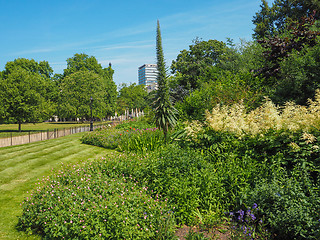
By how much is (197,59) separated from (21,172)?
30.3m

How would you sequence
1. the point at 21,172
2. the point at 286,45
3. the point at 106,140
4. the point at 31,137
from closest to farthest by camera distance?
the point at 21,172 → the point at 286,45 → the point at 106,140 → the point at 31,137

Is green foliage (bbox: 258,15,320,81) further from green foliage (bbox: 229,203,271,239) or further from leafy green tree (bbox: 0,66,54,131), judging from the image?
leafy green tree (bbox: 0,66,54,131)

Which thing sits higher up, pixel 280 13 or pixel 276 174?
pixel 280 13

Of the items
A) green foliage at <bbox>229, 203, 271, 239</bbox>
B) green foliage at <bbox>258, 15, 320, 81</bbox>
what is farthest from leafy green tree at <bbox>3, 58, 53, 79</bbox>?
green foliage at <bbox>229, 203, 271, 239</bbox>

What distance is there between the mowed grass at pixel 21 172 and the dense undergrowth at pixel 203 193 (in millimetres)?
625

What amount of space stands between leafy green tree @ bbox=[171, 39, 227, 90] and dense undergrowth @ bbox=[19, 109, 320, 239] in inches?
1052

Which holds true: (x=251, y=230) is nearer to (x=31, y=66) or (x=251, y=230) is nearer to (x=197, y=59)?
(x=197, y=59)

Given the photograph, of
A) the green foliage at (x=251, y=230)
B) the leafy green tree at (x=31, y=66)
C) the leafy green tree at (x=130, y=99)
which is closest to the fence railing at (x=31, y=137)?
the green foliage at (x=251, y=230)

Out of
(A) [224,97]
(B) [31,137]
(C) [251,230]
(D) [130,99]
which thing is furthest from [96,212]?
(D) [130,99]

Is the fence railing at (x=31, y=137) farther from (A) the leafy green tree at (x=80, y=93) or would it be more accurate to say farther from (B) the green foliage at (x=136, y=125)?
(A) the leafy green tree at (x=80, y=93)

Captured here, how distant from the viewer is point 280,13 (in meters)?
31.1

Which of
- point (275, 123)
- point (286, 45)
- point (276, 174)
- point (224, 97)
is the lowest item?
point (276, 174)

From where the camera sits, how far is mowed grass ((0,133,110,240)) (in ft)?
18.2

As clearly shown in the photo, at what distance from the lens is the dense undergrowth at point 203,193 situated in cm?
415
